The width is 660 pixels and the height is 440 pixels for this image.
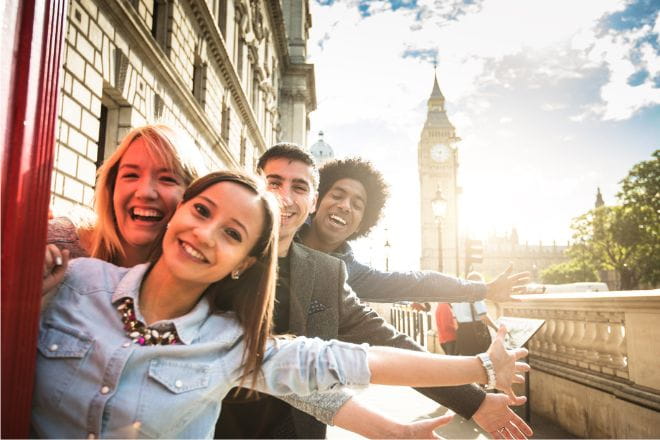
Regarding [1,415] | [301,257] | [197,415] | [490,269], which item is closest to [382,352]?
[197,415]

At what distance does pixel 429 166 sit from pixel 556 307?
8821 centimetres

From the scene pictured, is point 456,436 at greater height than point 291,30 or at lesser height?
lesser

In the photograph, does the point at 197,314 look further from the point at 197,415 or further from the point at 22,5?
the point at 22,5

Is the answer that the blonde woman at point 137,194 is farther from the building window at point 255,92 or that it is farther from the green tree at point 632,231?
the green tree at point 632,231

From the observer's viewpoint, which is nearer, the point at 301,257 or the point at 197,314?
the point at 197,314

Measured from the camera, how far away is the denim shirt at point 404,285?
335cm

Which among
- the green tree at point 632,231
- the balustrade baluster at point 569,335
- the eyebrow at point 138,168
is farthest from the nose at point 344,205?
the green tree at point 632,231

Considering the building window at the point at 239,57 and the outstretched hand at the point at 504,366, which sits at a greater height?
the building window at the point at 239,57

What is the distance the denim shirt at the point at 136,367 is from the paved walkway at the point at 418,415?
2.71 m

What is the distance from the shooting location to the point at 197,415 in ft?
4.82

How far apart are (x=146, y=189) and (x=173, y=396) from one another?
39.2 inches

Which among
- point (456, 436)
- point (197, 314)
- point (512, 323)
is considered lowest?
point (456, 436)

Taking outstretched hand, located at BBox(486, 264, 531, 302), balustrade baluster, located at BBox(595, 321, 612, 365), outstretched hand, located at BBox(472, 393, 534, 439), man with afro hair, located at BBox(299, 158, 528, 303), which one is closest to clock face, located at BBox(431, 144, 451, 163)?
balustrade baluster, located at BBox(595, 321, 612, 365)

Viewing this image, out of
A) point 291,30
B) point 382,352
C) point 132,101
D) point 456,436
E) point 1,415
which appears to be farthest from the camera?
point 291,30
